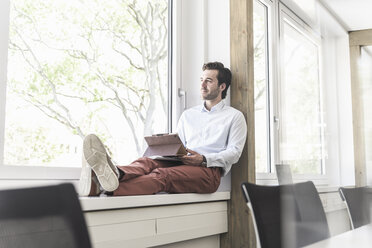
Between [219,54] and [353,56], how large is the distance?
256 centimetres

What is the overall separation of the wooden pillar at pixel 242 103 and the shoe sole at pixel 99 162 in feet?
3.63

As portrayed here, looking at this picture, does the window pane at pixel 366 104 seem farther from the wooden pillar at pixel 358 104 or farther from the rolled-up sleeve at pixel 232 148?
the rolled-up sleeve at pixel 232 148

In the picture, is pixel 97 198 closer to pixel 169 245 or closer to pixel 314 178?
pixel 169 245

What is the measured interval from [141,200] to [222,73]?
3.70 ft

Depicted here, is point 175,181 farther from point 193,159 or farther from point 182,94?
point 182,94

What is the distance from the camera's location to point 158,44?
3.08m

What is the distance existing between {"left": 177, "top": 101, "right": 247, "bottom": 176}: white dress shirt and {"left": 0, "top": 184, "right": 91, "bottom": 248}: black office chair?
6.39 ft

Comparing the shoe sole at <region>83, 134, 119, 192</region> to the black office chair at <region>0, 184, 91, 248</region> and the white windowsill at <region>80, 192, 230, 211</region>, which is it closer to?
the white windowsill at <region>80, 192, 230, 211</region>

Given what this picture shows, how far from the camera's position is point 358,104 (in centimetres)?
62

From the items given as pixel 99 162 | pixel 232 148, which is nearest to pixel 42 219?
pixel 99 162

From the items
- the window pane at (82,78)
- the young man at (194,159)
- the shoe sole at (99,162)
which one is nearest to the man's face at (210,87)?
the young man at (194,159)

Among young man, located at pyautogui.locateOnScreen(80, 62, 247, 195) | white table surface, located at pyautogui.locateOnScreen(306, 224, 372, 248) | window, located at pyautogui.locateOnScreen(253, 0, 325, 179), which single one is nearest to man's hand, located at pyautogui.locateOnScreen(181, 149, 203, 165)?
young man, located at pyautogui.locateOnScreen(80, 62, 247, 195)

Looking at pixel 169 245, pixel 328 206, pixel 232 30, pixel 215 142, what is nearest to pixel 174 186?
pixel 169 245

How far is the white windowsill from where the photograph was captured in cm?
190
